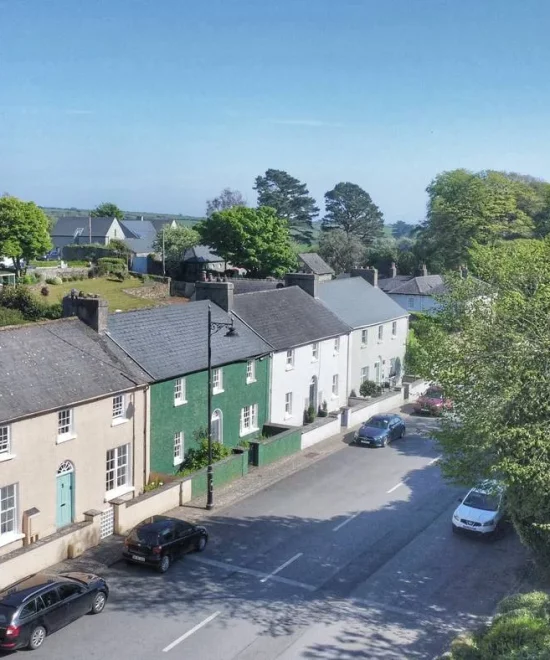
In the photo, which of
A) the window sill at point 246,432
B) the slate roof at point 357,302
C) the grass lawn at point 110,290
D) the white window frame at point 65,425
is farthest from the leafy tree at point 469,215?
the white window frame at point 65,425

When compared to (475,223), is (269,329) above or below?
below

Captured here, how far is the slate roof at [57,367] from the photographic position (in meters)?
26.0

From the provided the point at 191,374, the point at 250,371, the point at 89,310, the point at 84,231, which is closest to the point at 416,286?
the point at 250,371

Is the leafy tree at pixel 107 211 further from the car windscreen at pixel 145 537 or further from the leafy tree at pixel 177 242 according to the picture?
the car windscreen at pixel 145 537

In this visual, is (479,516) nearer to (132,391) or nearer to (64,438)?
(132,391)

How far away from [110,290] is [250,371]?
40.8m

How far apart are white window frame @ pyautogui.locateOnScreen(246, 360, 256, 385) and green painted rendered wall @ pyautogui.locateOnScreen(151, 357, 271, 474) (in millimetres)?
263

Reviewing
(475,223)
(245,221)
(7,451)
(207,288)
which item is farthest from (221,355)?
(475,223)

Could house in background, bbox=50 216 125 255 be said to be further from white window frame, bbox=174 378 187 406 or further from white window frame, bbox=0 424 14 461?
white window frame, bbox=0 424 14 461

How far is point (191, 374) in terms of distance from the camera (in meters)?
33.4

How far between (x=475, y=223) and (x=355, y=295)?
123ft

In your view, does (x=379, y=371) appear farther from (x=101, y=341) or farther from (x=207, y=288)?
(x=101, y=341)

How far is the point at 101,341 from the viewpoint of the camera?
31.5m

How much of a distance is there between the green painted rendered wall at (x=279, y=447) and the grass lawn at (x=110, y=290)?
3242cm
